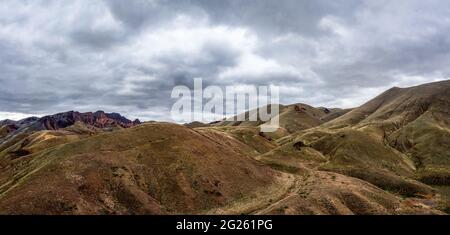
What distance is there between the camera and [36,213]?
184 ft

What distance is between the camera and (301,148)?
5517 inches

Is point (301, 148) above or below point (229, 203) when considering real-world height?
above

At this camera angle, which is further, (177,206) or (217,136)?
(217,136)

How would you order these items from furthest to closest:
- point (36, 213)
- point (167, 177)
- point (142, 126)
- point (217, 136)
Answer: point (217, 136) → point (142, 126) → point (167, 177) → point (36, 213)

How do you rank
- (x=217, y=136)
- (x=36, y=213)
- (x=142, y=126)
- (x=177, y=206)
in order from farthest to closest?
(x=217, y=136) → (x=142, y=126) → (x=177, y=206) → (x=36, y=213)
